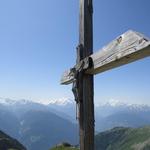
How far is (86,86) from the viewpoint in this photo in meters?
5.41

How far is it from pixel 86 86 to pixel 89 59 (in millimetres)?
467

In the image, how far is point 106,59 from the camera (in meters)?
4.70

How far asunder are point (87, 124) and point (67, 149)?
847cm

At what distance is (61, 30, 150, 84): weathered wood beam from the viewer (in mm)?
3828

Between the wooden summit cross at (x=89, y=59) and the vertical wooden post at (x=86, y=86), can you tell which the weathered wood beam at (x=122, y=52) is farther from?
the vertical wooden post at (x=86, y=86)

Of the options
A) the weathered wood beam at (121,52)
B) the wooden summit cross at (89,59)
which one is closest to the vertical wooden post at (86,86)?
the wooden summit cross at (89,59)

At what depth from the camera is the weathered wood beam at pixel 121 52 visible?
383 centimetres

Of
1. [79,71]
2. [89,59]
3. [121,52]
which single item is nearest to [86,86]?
[79,71]

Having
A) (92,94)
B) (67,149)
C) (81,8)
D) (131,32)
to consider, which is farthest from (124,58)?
(67,149)

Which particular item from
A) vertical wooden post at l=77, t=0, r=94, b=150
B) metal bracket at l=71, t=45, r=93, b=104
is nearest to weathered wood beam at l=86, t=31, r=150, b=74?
metal bracket at l=71, t=45, r=93, b=104

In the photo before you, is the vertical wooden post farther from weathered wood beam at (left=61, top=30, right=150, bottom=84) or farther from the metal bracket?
weathered wood beam at (left=61, top=30, right=150, bottom=84)

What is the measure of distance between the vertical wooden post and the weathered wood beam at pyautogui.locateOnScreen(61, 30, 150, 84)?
0.30 metres

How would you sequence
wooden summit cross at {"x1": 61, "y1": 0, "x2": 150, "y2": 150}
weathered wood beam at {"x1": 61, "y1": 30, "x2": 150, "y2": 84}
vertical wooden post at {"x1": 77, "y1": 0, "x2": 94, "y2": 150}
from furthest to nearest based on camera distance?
vertical wooden post at {"x1": 77, "y1": 0, "x2": 94, "y2": 150}, wooden summit cross at {"x1": 61, "y1": 0, "x2": 150, "y2": 150}, weathered wood beam at {"x1": 61, "y1": 30, "x2": 150, "y2": 84}

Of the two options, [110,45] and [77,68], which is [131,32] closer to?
[110,45]
